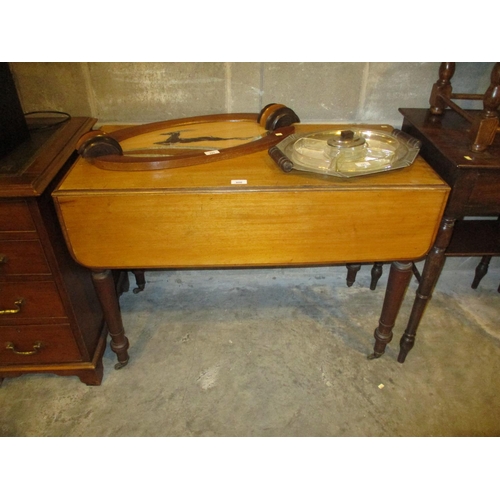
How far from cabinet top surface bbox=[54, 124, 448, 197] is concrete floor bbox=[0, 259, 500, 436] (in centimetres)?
81

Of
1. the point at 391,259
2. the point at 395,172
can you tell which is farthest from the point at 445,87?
the point at 391,259

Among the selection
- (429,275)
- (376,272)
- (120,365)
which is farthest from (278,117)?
(120,365)

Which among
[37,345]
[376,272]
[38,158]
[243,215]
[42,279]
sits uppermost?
[38,158]

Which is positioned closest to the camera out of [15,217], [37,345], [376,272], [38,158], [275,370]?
[15,217]

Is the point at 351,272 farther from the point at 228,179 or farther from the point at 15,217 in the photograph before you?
the point at 15,217

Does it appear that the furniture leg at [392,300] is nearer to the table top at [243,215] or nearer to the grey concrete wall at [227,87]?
the table top at [243,215]

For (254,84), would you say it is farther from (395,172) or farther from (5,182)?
(5,182)

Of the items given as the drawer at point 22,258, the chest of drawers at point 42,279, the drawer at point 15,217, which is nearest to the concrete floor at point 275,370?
the chest of drawers at point 42,279

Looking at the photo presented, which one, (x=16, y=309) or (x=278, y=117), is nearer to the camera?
(x=16, y=309)

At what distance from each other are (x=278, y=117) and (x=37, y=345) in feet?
3.92

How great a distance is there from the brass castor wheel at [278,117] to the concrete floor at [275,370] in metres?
0.84

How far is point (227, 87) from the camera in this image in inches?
63.9

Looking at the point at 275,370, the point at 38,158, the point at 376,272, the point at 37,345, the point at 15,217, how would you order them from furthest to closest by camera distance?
the point at 376,272, the point at 275,370, the point at 37,345, the point at 38,158, the point at 15,217

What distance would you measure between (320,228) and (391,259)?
283mm
